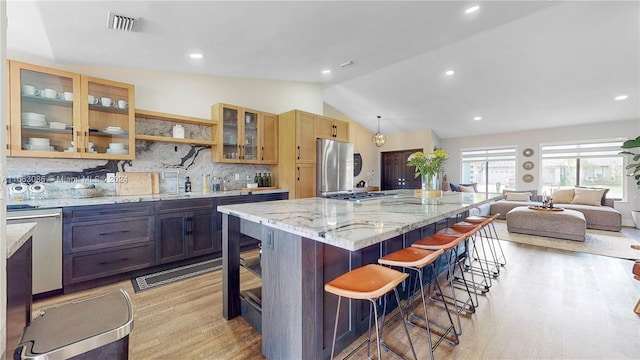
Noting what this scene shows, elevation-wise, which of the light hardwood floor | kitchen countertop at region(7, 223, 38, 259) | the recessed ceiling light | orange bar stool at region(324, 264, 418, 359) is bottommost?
the light hardwood floor

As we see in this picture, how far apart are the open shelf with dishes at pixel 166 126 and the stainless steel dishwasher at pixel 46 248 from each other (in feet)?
3.95

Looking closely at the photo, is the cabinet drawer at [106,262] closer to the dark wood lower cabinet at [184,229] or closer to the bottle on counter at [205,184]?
the dark wood lower cabinet at [184,229]

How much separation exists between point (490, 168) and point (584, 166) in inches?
78.4

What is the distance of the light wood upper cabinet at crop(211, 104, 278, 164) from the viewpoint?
148 inches

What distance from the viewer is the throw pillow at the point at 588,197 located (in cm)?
562

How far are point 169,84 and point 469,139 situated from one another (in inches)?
315

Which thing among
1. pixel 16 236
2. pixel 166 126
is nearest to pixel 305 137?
pixel 166 126

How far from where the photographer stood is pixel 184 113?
11.8 feet

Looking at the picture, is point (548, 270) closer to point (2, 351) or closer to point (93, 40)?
point (2, 351)

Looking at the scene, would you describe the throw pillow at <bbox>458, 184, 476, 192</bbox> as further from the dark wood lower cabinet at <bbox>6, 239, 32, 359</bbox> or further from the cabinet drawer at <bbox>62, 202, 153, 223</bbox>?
the dark wood lower cabinet at <bbox>6, 239, 32, 359</bbox>

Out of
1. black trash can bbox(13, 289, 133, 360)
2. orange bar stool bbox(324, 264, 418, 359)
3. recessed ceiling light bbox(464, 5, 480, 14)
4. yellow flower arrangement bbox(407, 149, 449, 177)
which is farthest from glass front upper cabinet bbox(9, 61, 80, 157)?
recessed ceiling light bbox(464, 5, 480, 14)

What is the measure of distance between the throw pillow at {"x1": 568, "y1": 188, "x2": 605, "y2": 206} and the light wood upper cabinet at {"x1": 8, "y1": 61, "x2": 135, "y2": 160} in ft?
28.2

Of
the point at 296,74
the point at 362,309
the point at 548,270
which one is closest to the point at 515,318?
the point at 362,309

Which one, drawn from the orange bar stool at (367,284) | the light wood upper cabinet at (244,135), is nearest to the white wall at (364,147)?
the light wood upper cabinet at (244,135)
